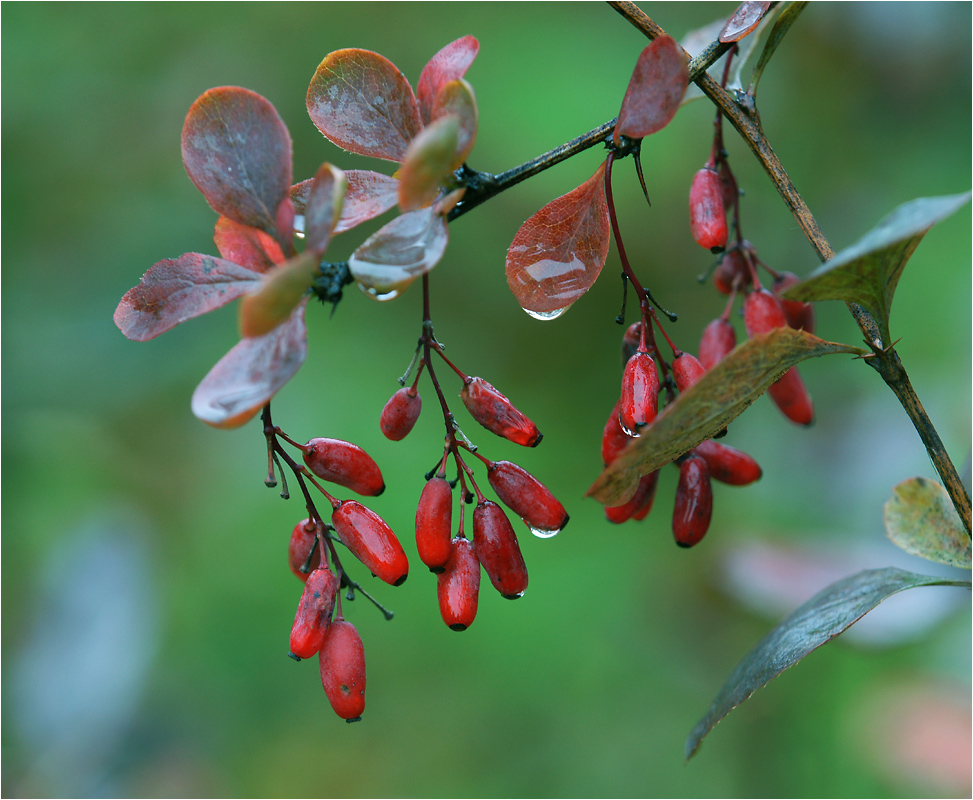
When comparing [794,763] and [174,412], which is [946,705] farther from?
[174,412]

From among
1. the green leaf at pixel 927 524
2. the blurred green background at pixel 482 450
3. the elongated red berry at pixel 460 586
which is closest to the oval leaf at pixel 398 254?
the elongated red berry at pixel 460 586

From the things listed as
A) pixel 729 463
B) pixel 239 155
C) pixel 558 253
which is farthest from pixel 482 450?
pixel 239 155

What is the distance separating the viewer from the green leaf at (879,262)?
40cm

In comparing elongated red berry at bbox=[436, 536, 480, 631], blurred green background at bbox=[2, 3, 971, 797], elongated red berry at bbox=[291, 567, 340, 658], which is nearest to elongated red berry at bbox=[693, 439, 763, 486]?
elongated red berry at bbox=[436, 536, 480, 631]

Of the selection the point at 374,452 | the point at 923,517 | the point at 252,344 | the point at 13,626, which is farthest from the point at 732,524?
the point at 13,626

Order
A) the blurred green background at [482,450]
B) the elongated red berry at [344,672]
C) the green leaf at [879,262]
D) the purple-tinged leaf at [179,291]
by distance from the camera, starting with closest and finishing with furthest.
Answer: the green leaf at [879,262] → the purple-tinged leaf at [179,291] → the elongated red berry at [344,672] → the blurred green background at [482,450]

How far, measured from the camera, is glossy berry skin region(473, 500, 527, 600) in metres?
0.61

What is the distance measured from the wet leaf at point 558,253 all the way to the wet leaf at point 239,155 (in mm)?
189

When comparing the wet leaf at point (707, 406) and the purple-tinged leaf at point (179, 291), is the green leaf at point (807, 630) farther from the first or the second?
the purple-tinged leaf at point (179, 291)

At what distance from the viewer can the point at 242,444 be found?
233 cm

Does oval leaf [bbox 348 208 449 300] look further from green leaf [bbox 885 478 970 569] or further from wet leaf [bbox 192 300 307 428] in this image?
green leaf [bbox 885 478 970 569]

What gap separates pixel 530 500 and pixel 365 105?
1.13 ft

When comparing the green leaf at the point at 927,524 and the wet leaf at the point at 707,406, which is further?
the green leaf at the point at 927,524

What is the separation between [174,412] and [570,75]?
190 centimetres
